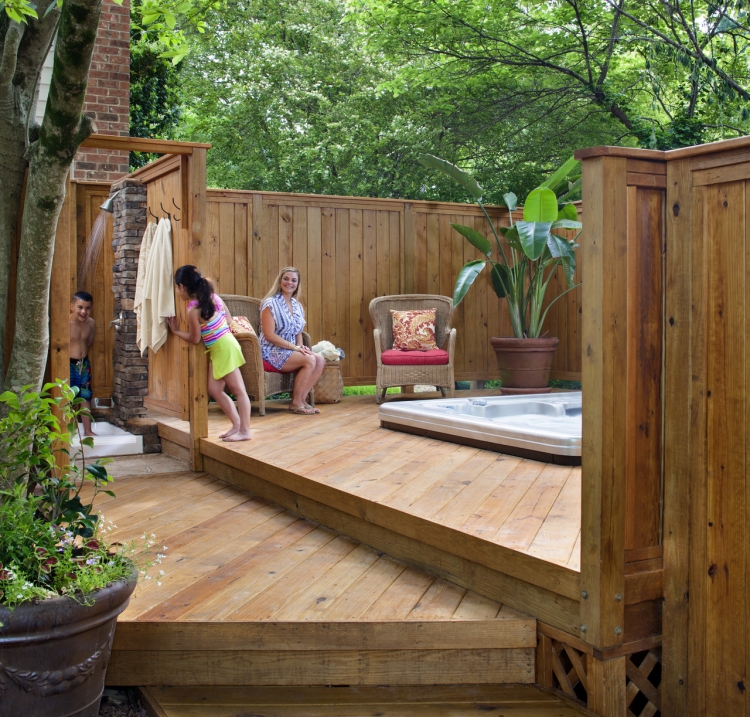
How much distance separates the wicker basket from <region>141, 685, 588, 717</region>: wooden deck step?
4440 mm

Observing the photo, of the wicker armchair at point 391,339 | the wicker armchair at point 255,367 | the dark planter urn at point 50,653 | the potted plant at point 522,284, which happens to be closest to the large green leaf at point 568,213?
the potted plant at point 522,284

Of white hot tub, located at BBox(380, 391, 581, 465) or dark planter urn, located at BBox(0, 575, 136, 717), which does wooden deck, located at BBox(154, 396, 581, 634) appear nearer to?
white hot tub, located at BBox(380, 391, 581, 465)

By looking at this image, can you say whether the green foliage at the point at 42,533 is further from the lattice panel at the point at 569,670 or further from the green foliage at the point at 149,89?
the green foliage at the point at 149,89

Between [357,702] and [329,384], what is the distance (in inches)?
181

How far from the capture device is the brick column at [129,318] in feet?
19.8

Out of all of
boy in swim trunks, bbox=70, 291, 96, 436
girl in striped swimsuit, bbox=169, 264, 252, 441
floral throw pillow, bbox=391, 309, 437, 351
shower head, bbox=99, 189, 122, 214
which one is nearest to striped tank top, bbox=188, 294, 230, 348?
girl in striped swimsuit, bbox=169, 264, 252, 441

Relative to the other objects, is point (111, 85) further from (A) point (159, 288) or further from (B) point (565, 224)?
(B) point (565, 224)

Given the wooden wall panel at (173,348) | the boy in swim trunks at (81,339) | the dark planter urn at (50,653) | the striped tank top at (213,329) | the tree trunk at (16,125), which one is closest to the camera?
the dark planter urn at (50,653)

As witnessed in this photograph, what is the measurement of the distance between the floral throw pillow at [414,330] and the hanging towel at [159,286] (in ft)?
7.09

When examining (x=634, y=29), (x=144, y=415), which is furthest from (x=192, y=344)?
(x=634, y=29)

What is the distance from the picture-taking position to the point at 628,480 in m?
2.34

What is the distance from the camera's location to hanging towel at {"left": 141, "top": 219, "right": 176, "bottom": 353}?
5.41 m

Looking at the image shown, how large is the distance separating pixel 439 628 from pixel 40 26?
2.48 m

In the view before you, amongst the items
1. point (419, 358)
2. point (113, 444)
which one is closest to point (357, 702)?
point (113, 444)
